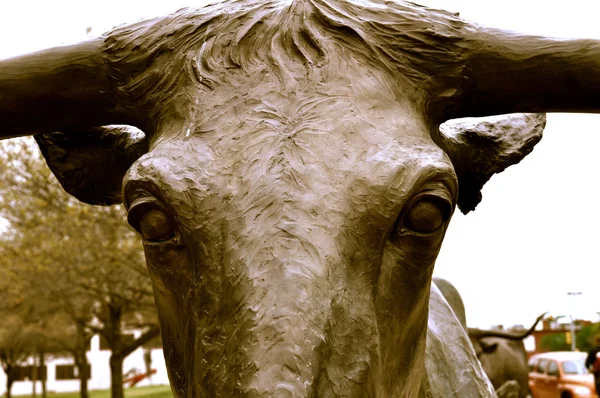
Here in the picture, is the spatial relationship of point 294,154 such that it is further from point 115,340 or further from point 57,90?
point 115,340

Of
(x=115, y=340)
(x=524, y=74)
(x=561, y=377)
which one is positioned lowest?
(x=561, y=377)

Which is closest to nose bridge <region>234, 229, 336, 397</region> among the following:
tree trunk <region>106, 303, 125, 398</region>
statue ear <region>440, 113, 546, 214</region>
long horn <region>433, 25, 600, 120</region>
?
long horn <region>433, 25, 600, 120</region>

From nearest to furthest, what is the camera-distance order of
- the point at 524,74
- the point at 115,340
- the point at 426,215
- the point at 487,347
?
the point at 426,215 < the point at 524,74 < the point at 487,347 < the point at 115,340

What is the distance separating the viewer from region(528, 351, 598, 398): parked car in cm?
1908

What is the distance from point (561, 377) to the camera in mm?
20141

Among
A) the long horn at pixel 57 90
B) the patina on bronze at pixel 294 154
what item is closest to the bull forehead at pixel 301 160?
the patina on bronze at pixel 294 154

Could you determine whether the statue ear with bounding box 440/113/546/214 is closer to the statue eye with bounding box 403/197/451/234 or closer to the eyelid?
the statue eye with bounding box 403/197/451/234

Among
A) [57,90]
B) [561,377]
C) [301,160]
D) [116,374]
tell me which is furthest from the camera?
[116,374]

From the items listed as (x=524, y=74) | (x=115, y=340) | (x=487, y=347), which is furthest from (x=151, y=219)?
(x=115, y=340)

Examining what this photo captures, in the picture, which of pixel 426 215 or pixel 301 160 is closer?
pixel 301 160

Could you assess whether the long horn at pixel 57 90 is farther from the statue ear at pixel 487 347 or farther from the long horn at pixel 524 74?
the statue ear at pixel 487 347

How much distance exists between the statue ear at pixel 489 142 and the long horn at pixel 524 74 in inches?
16.0

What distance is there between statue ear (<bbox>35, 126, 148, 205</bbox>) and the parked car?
705 inches

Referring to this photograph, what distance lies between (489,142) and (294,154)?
120 cm
